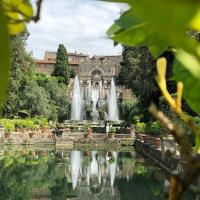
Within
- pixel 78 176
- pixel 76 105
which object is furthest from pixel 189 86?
pixel 76 105

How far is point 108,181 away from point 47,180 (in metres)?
1.74

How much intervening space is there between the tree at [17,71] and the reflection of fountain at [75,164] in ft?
25.9

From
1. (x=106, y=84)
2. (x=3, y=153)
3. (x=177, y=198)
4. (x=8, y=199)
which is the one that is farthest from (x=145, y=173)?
(x=106, y=84)

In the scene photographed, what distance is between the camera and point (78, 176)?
42.4 feet

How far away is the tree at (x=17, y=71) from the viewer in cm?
2495

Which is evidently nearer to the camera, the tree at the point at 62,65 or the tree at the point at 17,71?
the tree at the point at 17,71

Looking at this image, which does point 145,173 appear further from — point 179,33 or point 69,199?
point 179,33

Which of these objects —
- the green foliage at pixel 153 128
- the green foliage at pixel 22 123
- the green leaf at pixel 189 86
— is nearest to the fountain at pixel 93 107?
the green foliage at pixel 22 123

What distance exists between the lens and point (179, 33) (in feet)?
0.56

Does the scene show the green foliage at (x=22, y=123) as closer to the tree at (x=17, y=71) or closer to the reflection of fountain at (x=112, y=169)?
the tree at (x=17, y=71)

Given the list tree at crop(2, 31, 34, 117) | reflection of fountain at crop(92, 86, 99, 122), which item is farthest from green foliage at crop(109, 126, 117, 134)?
reflection of fountain at crop(92, 86, 99, 122)

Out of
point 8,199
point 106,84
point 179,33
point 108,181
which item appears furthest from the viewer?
point 106,84

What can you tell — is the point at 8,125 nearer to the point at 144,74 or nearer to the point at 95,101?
the point at 144,74

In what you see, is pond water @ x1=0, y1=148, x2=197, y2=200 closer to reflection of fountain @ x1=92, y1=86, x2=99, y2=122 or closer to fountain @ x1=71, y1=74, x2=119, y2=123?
fountain @ x1=71, y1=74, x2=119, y2=123
